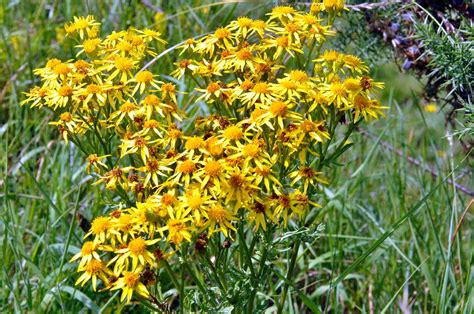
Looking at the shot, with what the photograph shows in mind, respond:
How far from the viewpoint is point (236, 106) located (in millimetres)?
2260

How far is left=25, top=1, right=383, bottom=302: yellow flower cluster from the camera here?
1.89m

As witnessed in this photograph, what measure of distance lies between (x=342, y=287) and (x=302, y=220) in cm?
113

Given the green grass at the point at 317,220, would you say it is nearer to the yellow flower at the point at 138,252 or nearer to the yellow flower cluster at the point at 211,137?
the yellow flower cluster at the point at 211,137

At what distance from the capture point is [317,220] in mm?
3479

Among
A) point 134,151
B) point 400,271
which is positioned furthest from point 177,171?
point 400,271

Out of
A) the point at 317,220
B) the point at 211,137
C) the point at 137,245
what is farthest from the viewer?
the point at 317,220

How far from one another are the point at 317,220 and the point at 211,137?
154cm

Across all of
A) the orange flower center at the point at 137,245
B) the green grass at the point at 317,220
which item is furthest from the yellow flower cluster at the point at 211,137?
the green grass at the point at 317,220

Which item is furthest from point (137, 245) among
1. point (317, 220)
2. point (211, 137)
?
point (317, 220)

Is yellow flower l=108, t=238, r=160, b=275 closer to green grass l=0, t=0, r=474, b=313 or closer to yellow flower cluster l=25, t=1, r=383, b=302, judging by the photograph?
yellow flower cluster l=25, t=1, r=383, b=302

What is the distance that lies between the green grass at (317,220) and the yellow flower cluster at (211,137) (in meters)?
0.44

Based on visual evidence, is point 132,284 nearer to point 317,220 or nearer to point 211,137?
point 211,137

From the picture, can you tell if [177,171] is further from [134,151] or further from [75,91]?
[75,91]

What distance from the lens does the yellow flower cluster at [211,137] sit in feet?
6.21
